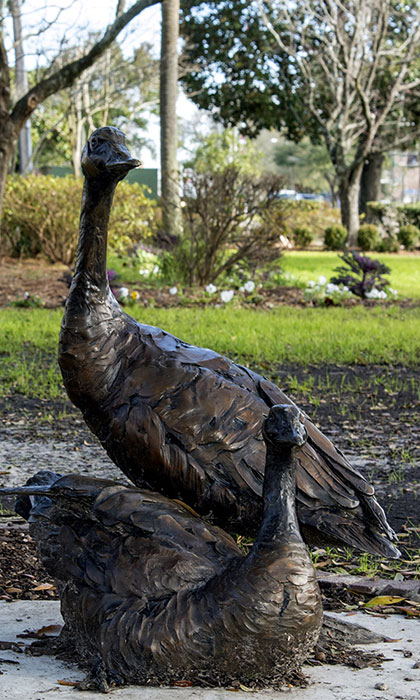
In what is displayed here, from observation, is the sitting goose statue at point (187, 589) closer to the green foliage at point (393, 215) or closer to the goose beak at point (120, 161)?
the goose beak at point (120, 161)

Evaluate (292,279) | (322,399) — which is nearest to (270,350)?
(322,399)

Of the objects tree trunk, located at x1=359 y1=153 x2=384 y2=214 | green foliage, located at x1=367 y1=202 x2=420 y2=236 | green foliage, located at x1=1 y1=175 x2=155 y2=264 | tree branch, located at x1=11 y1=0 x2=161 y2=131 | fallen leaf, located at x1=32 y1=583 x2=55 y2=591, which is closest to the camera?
fallen leaf, located at x1=32 y1=583 x2=55 y2=591

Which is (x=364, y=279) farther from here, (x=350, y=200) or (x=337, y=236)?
(x=337, y=236)

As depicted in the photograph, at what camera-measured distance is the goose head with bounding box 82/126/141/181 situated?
3215 mm

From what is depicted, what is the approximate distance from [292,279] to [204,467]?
15.6m

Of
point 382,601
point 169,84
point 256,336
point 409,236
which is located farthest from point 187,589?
point 409,236

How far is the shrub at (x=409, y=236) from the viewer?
3378 cm

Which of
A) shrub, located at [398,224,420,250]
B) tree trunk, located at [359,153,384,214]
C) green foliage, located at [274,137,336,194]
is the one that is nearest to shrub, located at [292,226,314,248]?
shrub, located at [398,224,420,250]

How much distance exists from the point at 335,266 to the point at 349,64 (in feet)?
27.7

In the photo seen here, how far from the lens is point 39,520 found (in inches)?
129

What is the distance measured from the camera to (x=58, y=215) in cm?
1967

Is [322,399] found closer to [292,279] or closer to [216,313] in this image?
[216,313]

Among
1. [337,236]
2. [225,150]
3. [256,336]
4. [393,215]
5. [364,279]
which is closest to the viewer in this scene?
[256,336]

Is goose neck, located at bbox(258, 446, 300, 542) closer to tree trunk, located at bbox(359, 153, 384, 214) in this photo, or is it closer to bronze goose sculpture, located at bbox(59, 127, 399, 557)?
bronze goose sculpture, located at bbox(59, 127, 399, 557)
